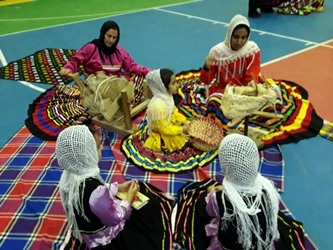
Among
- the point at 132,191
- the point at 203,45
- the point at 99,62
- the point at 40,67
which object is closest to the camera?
the point at 132,191

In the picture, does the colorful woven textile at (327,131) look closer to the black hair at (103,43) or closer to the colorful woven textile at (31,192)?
the colorful woven textile at (31,192)

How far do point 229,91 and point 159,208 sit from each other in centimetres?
113

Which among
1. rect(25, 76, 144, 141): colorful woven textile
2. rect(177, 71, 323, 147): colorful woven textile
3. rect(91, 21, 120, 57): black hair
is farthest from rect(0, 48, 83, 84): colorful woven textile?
rect(177, 71, 323, 147): colorful woven textile

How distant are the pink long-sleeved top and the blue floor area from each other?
0.87 m

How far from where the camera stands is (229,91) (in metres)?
2.82

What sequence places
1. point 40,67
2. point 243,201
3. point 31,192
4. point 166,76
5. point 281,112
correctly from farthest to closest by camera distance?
point 40,67 < point 281,112 < point 166,76 < point 31,192 < point 243,201

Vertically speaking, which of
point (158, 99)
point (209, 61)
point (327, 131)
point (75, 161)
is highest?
point (75, 161)

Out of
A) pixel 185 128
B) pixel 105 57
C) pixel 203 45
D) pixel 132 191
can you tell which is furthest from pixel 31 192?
pixel 203 45

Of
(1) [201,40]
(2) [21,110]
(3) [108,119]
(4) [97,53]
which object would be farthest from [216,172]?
(1) [201,40]

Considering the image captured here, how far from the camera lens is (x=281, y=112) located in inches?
138

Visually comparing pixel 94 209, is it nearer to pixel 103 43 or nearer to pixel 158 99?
pixel 158 99

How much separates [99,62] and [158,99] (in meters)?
1.03

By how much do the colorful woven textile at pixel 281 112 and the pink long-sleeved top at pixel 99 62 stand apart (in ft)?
2.02

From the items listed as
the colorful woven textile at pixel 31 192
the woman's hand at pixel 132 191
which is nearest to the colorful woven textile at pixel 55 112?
the colorful woven textile at pixel 31 192
